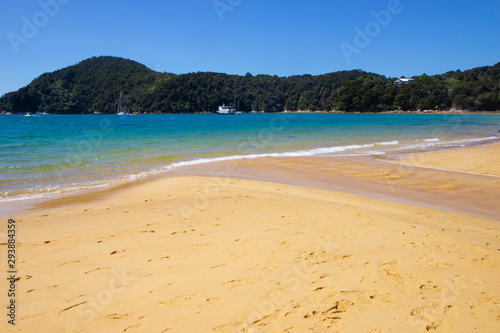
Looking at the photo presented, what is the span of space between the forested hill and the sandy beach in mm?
129753

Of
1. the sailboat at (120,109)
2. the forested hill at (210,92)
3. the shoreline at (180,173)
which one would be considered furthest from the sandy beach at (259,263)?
the sailboat at (120,109)

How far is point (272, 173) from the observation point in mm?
11508

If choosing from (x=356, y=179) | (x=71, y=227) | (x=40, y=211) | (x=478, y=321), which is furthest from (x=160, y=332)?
(x=356, y=179)

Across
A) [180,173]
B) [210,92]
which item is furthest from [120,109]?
[180,173]

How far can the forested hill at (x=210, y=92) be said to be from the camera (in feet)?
399

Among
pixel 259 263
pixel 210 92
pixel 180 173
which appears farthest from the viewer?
pixel 210 92

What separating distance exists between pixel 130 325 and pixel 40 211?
5.48 meters

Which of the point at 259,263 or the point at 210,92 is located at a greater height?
the point at 210,92

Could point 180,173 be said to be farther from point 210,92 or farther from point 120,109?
point 210,92

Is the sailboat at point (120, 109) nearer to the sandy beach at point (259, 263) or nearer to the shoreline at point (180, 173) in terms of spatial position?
the shoreline at point (180, 173)

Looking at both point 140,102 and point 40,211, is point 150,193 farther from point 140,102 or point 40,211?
point 140,102

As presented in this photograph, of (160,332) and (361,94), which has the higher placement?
(361,94)

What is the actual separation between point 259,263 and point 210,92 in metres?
159

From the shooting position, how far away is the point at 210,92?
6176 inches
